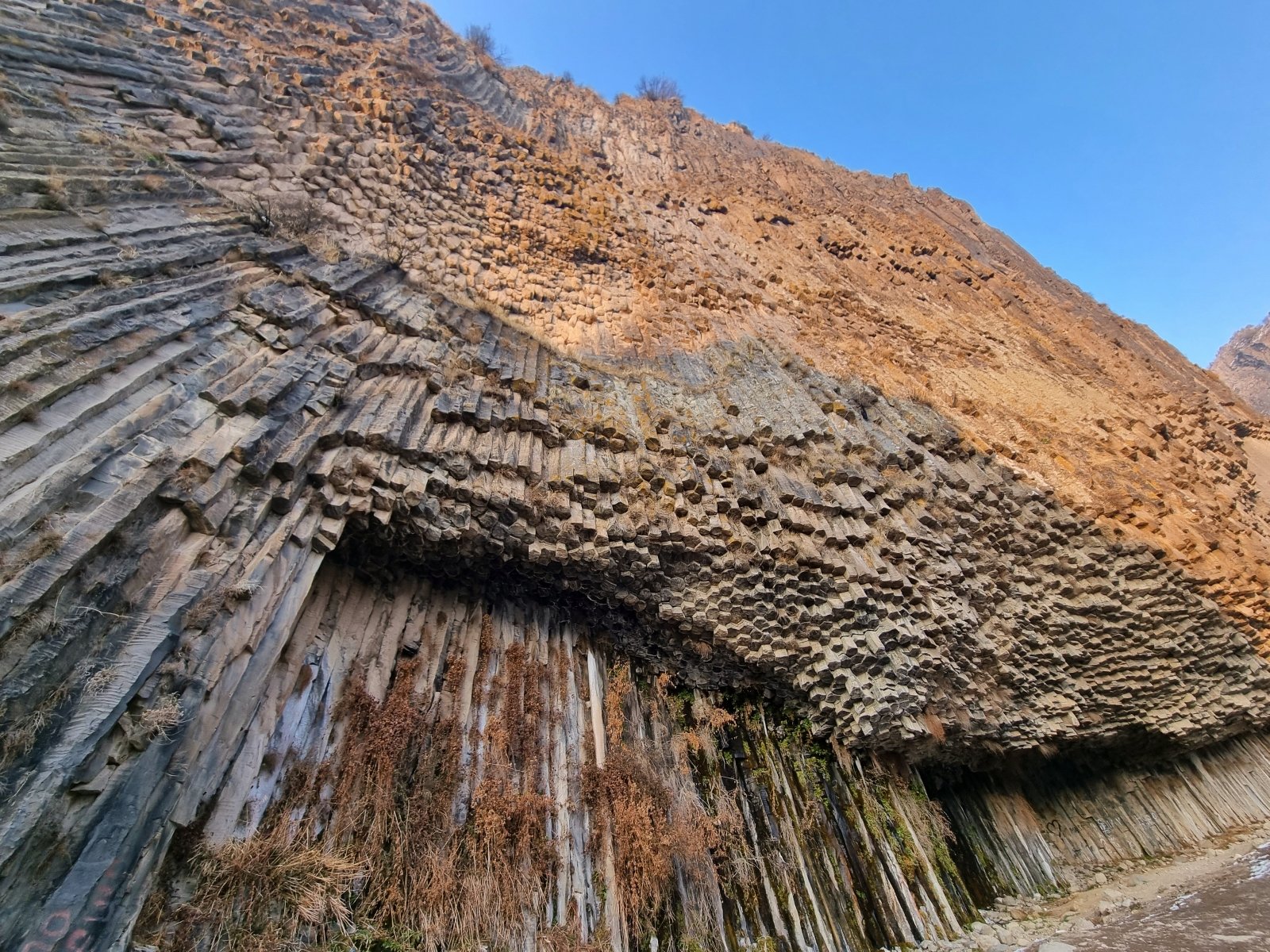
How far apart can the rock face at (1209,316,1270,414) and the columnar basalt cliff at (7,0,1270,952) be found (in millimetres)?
33406

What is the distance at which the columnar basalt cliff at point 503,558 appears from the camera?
4.32 m

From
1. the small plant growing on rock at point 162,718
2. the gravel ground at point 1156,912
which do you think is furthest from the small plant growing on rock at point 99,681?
the gravel ground at point 1156,912

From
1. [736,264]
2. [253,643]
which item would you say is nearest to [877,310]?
[736,264]

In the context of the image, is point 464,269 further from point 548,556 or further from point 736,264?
point 736,264

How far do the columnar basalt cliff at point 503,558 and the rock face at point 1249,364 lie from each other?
3341 centimetres

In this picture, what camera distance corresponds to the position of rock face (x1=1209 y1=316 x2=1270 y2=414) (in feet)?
125

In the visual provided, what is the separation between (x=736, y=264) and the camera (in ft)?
45.5

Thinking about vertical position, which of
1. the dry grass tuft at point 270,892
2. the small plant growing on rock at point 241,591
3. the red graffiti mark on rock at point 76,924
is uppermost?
the small plant growing on rock at point 241,591

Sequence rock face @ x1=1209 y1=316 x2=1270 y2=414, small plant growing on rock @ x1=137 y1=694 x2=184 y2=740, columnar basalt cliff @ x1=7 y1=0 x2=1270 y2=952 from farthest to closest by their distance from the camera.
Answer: rock face @ x1=1209 y1=316 x2=1270 y2=414
columnar basalt cliff @ x1=7 y1=0 x2=1270 y2=952
small plant growing on rock @ x1=137 y1=694 x2=184 y2=740

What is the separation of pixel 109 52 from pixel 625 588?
9.52 metres

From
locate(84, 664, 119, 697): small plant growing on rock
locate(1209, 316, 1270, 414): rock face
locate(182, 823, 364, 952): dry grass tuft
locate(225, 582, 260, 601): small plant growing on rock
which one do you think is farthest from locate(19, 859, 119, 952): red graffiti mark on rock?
locate(1209, 316, 1270, 414): rock face

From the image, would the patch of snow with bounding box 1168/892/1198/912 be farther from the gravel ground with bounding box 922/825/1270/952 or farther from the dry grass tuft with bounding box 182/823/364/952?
the dry grass tuft with bounding box 182/823/364/952

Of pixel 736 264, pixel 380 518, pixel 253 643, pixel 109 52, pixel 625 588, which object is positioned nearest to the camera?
pixel 253 643

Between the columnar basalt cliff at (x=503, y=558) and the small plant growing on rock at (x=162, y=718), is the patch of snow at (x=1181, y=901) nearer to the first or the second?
the columnar basalt cliff at (x=503, y=558)
